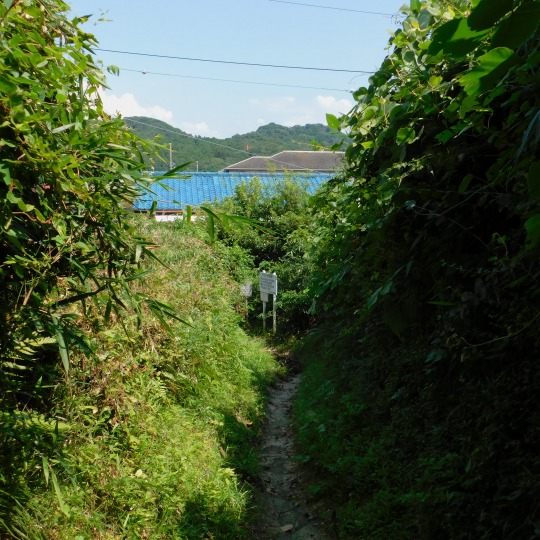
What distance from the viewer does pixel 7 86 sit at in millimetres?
2119

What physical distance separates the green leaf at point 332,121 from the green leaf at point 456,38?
3.12 meters

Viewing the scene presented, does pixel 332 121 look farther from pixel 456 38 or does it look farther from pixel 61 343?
pixel 456 38

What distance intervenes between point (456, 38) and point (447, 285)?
7.32 ft

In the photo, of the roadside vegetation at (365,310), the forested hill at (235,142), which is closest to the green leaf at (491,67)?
the roadside vegetation at (365,310)

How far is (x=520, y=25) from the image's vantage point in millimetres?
932

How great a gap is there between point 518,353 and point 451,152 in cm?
120

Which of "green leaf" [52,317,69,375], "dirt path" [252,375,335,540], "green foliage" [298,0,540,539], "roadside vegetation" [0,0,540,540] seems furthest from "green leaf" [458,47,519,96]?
"dirt path" [252,375,335,540]

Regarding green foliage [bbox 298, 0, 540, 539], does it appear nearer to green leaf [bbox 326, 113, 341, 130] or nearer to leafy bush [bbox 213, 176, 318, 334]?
green leaf [bbox 326, 113, 341, 130]

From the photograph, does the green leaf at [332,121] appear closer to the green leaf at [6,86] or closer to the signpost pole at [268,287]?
the green leaf at [6,86]

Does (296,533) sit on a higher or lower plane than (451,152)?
lower

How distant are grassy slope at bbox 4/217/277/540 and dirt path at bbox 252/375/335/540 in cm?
27

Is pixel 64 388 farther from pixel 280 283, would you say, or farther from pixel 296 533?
pixel 280 283

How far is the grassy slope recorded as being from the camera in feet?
12.1

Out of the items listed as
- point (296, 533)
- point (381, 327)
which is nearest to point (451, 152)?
point (381, 327)
